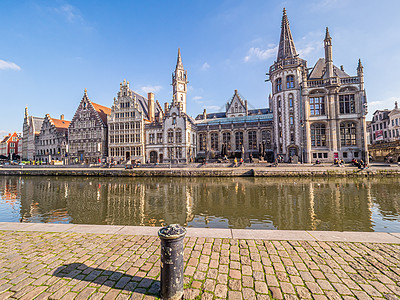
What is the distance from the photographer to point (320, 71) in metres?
41.8

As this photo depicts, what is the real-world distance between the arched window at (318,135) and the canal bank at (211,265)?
3981 centimetres

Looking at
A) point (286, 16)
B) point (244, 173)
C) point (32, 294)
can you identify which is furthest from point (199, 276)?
point (286, 16)

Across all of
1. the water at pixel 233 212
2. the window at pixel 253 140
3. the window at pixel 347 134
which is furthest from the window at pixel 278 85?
the water at pixel 233 212

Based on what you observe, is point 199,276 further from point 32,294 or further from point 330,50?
point 330,50

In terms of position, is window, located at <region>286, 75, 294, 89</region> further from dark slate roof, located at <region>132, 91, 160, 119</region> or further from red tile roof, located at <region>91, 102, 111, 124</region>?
red tile roof, located at <region>91, 102, 111, 124</region>

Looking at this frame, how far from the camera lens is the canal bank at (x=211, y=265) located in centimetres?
309

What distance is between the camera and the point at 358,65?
3788cm

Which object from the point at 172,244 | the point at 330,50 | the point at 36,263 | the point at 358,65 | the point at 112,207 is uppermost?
the point at 330,50

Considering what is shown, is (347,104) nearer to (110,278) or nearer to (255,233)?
(255,233)

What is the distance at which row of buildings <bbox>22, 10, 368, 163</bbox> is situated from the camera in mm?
38500

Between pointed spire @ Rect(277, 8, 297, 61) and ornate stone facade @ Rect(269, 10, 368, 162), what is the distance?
1.44m

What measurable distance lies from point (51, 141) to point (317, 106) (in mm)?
77842

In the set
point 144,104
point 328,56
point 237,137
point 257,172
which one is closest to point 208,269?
point 257,172

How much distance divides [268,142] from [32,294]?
4863cm
